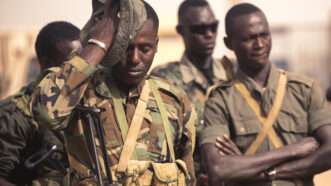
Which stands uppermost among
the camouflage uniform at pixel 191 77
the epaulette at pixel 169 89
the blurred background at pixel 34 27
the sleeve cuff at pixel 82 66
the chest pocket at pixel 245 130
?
the sleeve cuff at pixel 82 66

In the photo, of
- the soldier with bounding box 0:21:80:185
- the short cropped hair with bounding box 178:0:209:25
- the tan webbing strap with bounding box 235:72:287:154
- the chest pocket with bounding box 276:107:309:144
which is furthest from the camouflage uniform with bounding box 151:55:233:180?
the soldier with bounding box 0:21:80:185

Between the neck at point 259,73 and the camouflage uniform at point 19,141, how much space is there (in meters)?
1.45

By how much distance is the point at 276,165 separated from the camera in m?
5.88

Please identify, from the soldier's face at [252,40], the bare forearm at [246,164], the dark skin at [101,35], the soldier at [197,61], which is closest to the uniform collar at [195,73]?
the soldier at [197,61]

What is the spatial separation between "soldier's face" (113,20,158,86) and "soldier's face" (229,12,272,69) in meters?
1.40

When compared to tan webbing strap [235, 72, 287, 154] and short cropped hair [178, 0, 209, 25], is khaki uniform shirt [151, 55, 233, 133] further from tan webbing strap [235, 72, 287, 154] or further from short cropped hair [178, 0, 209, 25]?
tan webbing strap [235, 72, 287, 154]

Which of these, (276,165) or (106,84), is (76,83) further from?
(276,165)

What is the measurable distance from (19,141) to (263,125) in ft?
5.25

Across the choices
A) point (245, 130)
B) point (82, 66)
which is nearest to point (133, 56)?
point (82, 66)

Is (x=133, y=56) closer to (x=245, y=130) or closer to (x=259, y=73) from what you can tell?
(x=245, y=130)

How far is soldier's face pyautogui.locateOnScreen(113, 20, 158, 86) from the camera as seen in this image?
4.91 meters

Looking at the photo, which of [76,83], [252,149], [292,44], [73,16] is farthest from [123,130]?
[292,44]

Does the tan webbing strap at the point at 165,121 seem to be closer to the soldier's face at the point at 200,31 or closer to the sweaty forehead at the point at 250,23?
the sweaty forehead at the point at 250,23

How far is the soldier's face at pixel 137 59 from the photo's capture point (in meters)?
4.91
